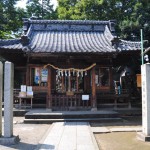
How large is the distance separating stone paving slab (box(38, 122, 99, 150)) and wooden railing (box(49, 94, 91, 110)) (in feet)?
16.5

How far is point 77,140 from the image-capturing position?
9.34 metres

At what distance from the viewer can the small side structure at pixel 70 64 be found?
55.6ft

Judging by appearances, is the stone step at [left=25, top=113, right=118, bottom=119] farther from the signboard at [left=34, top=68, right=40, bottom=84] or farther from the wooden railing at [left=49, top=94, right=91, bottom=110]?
the signboard at [left=34, top=68, right=40, bottom=84]

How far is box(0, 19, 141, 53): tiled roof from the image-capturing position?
17166 mm

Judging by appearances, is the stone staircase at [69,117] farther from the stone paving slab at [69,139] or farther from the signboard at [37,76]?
the signboard at [37,76]

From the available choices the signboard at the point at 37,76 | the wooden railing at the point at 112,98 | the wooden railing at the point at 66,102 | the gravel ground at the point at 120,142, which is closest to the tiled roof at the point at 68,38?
the signboard at the point at 37,76

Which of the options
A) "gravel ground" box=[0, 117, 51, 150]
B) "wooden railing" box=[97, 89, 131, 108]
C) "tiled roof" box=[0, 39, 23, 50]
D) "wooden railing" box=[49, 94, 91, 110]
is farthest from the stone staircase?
"tiled roof" box=[0, 39, 23, 50]

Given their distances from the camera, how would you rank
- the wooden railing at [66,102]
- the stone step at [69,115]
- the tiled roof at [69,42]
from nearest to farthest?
1. the stone step at [69,115]
2. the wooden railing at [66,102]
3. the tiled roof at [69,42]

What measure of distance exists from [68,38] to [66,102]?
5427 millimetres

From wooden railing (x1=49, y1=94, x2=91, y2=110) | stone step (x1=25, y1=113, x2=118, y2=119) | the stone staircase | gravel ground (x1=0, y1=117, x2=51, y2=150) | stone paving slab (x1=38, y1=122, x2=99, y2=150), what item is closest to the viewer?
stone paving slab (x1=38, y1=122, x2=99, y2=150)

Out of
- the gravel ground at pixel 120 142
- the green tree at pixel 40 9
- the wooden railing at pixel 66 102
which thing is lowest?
the gravel ground at pixel 120 142

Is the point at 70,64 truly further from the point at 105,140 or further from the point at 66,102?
the point at 105,140

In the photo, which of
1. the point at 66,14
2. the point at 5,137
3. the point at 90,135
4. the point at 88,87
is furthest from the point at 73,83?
the point at 66,14

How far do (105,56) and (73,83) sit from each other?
2.98 meters
